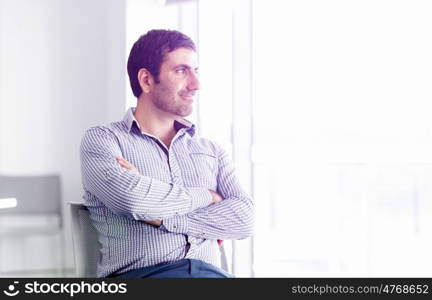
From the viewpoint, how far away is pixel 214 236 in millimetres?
1679

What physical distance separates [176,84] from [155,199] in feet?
1.58

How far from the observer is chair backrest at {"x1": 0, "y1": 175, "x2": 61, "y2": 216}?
1959 millimetres

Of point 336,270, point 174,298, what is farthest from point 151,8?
point 336,270

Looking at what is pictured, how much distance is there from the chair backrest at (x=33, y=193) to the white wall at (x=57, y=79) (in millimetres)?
30

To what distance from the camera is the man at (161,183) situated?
5.21 feet

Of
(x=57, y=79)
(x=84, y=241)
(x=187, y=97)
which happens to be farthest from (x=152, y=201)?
(x=57, y=79)

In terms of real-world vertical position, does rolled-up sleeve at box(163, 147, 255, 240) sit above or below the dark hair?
below

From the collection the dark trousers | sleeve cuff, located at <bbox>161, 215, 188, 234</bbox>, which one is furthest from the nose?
the dark trousers

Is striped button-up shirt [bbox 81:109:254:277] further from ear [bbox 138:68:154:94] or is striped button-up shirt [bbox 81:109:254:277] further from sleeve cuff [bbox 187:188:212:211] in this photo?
ear [bbox 138:68:154:94]

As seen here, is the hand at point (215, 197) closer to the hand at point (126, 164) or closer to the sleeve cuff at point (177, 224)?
the sleeve cuff at point (177, 224)

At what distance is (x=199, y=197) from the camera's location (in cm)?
166

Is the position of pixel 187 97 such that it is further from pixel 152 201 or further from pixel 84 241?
pixel 84 241

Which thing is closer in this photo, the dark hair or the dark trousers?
the dark trousers

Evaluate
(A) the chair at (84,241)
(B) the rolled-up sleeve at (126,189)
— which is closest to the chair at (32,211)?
(A) the chair at (84,241)
